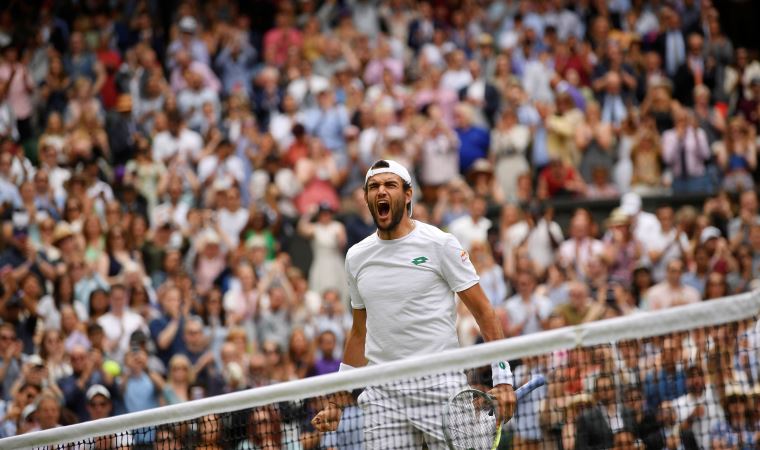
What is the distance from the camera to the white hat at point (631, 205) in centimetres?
1750

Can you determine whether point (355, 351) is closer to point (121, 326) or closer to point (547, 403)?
point (547, 403)

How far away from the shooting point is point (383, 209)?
8086mm

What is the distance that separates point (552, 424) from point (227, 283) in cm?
864

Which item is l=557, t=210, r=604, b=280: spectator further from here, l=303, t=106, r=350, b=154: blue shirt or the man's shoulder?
the man's shoulder

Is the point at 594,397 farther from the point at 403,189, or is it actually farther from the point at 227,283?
the point at 227,283

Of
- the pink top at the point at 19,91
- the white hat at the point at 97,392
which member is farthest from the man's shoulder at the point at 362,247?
the pink top at the point at 19,91

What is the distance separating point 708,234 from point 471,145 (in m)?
3.91

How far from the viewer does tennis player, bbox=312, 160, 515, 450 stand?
789 cm

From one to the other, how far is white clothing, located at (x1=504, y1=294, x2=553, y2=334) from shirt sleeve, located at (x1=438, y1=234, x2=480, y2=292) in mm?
7493

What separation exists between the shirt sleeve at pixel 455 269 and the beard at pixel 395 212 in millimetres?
314

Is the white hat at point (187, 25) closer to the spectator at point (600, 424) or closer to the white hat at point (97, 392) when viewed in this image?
the white hat at point (97, 392)

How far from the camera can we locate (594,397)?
895cm

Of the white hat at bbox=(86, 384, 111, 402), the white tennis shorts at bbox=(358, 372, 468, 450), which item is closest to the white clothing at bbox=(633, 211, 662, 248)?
the white hat at bbox=(86, 384, 111, 402)

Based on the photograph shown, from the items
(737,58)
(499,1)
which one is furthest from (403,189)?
(499,1)
